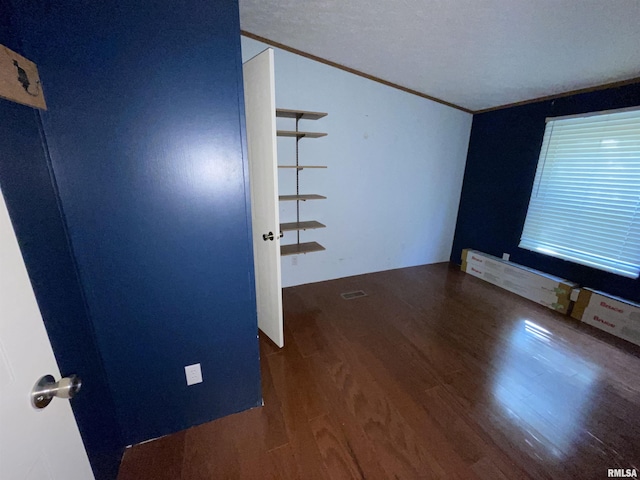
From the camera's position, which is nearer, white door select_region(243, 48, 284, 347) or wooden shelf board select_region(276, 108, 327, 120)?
white door select_region(243, 48, 284, 347)

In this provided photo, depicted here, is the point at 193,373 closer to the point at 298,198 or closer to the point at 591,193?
the point at 298,198

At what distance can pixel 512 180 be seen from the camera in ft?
10.6

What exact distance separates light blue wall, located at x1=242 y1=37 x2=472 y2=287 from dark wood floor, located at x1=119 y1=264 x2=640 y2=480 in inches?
44.4

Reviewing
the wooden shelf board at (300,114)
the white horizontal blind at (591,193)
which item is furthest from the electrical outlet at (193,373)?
the white horizontal blind at (591,193)

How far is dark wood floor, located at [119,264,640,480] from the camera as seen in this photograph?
4.22 ft

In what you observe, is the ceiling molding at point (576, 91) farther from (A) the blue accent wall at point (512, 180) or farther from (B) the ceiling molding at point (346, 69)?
(B) the ceiling molding at point (346, 69)

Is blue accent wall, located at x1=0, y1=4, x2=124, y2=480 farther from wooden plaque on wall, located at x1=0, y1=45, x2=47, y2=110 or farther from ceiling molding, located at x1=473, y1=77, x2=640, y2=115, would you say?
ceiling molding, located at x1=473, y1=77, x2=640, y2=115

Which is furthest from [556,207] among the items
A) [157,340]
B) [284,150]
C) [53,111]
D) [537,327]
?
[53,111]

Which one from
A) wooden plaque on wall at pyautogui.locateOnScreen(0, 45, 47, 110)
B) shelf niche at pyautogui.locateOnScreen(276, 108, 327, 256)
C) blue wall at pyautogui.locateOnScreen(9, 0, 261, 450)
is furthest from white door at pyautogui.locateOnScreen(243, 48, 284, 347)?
wooden plaque on wall at pyautogui.locateOnScreen(0, 45, 47, 110)

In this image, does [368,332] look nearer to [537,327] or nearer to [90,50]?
[537,327]

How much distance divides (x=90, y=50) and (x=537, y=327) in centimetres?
373

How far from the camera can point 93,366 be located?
1104 millimetres

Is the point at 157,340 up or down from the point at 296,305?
up

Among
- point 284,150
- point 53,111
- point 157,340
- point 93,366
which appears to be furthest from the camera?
point 284,150
